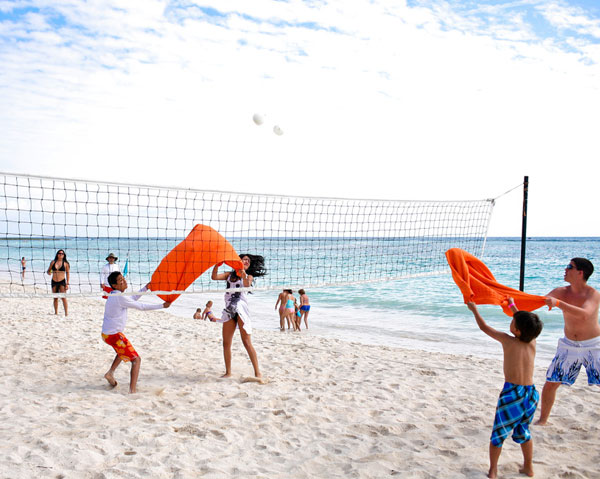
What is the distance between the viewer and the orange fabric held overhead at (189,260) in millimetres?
5164

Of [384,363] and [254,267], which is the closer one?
[254,267]

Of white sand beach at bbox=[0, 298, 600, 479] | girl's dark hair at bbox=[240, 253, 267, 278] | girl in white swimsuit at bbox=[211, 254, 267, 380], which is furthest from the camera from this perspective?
girl's dark hair at bbox=[240, 253, 267, 278]

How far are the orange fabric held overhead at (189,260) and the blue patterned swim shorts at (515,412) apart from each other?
3082mm

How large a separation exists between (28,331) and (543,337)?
10.5 metres

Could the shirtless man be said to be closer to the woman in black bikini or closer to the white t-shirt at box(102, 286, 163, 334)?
the white t-shirt at box(102, 286, 163, 334)

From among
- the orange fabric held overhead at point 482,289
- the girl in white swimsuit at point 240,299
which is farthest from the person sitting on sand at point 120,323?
the orange fabric held overhead at point 482,289

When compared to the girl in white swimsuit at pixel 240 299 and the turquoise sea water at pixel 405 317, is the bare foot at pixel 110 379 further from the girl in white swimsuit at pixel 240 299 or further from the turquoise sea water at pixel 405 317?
the turquoise sea water at pixel 405 317

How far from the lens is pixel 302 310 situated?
1201 cm

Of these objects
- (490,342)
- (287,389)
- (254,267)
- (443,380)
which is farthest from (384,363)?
(490,342)

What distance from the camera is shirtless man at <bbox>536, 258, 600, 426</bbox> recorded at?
12.9 ft

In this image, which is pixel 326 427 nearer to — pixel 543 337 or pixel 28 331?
pixel 28 331

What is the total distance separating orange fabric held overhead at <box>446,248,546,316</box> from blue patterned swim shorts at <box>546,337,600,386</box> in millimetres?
474

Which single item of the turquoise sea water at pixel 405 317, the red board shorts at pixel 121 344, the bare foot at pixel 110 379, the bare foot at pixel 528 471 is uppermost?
the red board shorts at pixel 121 344

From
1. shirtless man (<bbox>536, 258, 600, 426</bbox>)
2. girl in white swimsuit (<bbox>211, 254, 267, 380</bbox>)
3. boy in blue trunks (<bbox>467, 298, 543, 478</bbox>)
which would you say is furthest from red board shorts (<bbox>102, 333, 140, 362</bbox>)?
shirtless man (<bbox>536, 258, 600, 426</bbox>)
